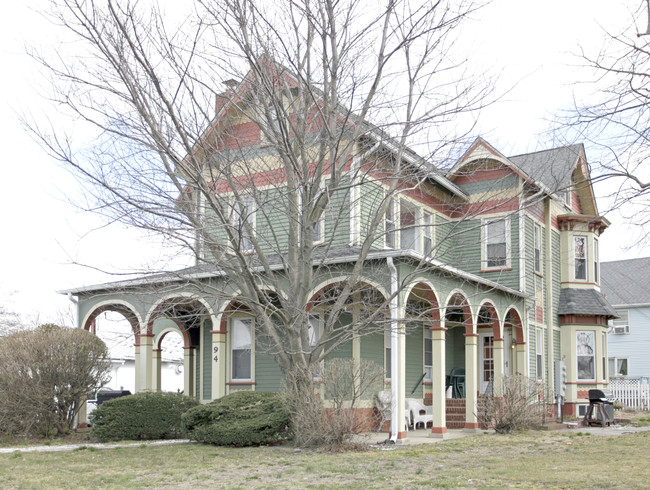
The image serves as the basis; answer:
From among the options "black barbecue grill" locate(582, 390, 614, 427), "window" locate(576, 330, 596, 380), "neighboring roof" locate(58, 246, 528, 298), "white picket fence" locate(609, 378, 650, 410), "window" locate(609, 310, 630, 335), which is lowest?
"white picket fence" locate(609, 378, 650, 410)

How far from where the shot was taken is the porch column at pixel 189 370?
20.3m

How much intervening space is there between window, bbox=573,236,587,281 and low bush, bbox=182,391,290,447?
554 inches

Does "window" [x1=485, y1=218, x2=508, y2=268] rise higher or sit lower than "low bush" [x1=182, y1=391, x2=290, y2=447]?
higher

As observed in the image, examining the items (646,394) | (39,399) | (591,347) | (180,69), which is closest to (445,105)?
(180,69)

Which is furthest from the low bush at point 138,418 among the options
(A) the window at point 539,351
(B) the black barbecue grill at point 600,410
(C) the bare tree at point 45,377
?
(A) the window at point 539,351

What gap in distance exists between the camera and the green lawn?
355 inches

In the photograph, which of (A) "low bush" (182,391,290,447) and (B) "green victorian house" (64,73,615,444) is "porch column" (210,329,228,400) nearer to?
(B) "green victorian house" (64,73,615,444)

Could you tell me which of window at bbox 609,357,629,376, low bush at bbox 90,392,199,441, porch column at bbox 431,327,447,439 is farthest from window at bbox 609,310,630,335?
low bush at bbox 90,392,199,441

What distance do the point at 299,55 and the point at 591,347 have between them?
1625cm

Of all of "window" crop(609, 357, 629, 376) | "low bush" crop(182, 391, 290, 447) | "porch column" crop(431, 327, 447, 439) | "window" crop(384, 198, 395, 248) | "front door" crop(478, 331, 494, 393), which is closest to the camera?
"low bush" crop(182, 391, 290, 447)

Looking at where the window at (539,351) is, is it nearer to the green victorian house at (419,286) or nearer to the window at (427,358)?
the green victorian house at (419,286)

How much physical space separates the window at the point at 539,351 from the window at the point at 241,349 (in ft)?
29.8

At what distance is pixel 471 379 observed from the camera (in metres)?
17.0

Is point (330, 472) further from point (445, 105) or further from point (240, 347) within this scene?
point (240, 347)
